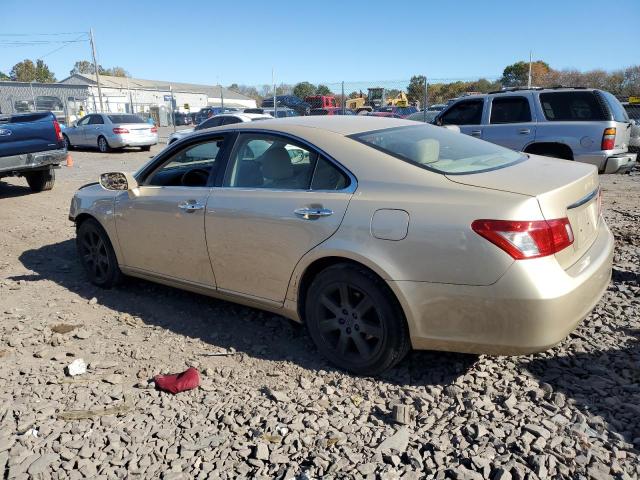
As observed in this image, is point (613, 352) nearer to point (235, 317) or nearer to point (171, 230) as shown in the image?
point (235, 317)

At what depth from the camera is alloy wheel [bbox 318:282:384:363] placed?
311 cm

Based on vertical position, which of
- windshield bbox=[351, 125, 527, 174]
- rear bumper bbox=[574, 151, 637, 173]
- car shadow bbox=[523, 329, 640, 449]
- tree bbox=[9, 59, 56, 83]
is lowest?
car shadow bbox=[523, 329, 640, 449]

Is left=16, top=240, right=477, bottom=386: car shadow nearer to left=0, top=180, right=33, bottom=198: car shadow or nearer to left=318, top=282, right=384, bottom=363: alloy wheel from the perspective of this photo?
left=318, top=282, right=384, bottom=363: alloy wheel

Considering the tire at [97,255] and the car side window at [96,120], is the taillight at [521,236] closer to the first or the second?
the tire at [97,255]

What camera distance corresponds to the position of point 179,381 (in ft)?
10.8

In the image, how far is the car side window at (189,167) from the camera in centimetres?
412

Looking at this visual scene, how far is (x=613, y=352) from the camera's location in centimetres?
342

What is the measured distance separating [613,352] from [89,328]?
149 inches

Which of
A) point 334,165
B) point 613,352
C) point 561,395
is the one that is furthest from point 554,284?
point 334,165

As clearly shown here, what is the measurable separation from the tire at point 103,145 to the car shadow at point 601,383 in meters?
19.1

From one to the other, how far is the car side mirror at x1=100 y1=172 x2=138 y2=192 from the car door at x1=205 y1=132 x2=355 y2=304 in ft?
3.29

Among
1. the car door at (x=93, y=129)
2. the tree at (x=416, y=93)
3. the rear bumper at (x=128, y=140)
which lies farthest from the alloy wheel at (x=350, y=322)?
the tree at (x=416, y=93)

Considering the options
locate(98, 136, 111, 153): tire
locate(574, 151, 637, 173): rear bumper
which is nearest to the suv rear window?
locate(574, 151, 637, 173): rear bumper

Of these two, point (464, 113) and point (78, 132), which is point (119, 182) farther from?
point (78, 132)
